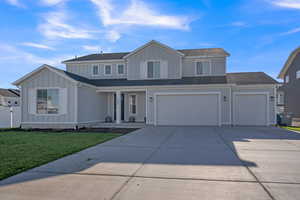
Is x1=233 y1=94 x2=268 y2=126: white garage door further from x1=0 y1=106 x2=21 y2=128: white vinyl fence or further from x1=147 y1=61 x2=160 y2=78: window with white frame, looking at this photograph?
x1=0 y1=106 x2=21 y2=128: white vinyl fence

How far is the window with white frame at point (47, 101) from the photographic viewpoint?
501 inches

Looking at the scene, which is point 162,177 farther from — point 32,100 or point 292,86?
point 292,86

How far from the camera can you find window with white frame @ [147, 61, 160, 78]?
15.7 metres

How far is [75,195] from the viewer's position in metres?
3.07

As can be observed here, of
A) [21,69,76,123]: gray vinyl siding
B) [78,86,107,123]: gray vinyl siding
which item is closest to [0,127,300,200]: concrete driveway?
[21,69,76,123]: gray vinyl siding

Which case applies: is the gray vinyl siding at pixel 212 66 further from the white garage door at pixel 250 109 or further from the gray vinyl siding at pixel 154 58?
the white garage door at pixel 250 109

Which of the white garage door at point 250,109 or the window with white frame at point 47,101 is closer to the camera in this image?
the window with white frame at point 47,101

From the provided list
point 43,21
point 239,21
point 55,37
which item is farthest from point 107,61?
point 239,21

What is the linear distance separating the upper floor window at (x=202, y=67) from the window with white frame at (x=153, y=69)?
331 centimetres

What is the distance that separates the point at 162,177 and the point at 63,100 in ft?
35.0

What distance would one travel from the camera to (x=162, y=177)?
3836 millimetres

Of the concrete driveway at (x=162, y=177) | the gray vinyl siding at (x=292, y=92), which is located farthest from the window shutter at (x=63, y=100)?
the gray vinyl siding at (x=292, y=92)

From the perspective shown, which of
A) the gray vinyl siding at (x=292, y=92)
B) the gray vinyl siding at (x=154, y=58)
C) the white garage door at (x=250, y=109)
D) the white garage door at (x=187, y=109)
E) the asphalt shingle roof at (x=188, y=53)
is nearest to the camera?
the white garage door at (x=187, y=109)

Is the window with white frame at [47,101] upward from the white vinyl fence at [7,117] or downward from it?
upward
